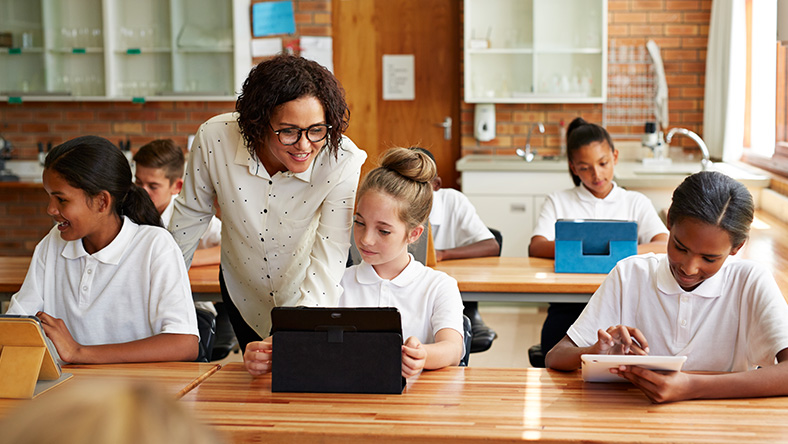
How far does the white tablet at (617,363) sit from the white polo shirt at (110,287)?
974mm

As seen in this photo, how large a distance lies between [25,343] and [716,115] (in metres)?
4.62

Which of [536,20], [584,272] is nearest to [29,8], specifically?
[536,20]

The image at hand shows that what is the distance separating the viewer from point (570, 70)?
5.36 m

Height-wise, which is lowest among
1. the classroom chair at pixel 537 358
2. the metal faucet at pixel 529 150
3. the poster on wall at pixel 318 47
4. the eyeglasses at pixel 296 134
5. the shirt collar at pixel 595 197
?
the classroom chair at pixel 537 358

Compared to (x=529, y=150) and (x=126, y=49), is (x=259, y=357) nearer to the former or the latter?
(x=529, y=150)

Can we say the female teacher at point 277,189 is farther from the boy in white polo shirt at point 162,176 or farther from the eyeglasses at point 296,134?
the boy in white polo shirt at point 162,176

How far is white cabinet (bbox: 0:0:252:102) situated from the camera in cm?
532

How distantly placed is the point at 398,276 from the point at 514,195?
304 centimetres

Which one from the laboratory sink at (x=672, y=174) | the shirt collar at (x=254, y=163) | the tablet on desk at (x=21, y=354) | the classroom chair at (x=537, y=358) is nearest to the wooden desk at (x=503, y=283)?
the classroom chair at (x=537, y=358)

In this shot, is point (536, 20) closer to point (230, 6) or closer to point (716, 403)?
point (230, 6)

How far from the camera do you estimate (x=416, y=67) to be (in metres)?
5.93

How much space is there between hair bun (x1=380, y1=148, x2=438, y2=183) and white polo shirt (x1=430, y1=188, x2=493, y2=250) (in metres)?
1.23

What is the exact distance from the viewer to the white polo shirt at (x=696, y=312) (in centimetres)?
175

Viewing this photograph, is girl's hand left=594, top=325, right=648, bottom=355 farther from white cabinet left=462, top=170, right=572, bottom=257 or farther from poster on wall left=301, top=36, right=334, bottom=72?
poster on wall left=301, top=36, right=334, bottom=72
